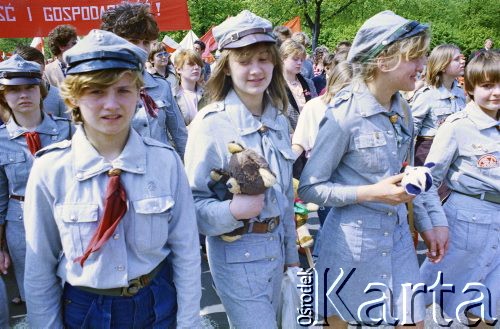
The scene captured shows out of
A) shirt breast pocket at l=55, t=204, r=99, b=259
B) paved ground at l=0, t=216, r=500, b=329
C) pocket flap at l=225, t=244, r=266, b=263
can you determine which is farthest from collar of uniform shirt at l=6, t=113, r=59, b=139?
pocket flap at l=225, t=244, r=266, b=263

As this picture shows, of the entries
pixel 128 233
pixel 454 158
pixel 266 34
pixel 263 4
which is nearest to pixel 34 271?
pixel 128 233

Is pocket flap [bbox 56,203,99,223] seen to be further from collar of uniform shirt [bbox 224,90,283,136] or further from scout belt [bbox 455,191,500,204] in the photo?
scout belt [bbox 455,191,500,204]

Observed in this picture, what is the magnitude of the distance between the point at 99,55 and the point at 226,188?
2.70 ft

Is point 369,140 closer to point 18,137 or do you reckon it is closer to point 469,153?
point 469,153

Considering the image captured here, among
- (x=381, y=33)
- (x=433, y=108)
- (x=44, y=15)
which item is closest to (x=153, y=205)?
(x=381, y=33)

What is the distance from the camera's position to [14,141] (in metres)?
3.43

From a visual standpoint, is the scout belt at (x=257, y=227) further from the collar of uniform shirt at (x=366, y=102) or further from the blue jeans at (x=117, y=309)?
the collar of uniform shirt at (x=366, y=102)

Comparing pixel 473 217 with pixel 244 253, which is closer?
pixel 244 253

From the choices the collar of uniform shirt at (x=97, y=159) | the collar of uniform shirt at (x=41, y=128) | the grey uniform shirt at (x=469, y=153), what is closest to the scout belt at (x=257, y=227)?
the collar of uniform shirt at (x=97, y=159)

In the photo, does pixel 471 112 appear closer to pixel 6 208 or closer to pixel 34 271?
pixel 34 271

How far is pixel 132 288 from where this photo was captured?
1.98m

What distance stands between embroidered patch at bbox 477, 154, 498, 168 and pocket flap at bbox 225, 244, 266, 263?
158cm

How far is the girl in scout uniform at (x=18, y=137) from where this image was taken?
338 cm

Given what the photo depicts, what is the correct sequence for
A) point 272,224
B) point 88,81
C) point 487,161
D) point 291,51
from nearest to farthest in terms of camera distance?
1. point 88,81
2. point 272,224
3. point 487,161
4. point 291,51
